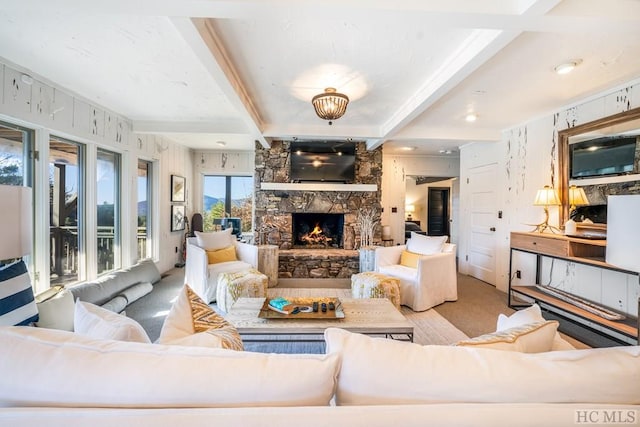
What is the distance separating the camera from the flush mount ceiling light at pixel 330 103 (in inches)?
101

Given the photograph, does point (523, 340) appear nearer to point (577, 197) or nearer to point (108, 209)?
point (577, 197)

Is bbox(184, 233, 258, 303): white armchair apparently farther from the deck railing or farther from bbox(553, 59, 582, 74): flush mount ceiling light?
bbox(553, 59, 582, 74): flush mount ceiling light

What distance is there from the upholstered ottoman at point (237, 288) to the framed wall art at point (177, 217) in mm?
2768

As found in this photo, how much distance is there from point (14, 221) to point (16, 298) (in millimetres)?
377

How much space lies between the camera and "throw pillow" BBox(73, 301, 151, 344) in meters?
0.91

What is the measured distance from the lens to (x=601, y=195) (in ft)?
9.21

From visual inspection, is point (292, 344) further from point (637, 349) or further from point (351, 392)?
point (637, 349)

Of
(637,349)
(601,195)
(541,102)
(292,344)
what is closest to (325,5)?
(637,349)

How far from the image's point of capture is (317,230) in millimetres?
5406

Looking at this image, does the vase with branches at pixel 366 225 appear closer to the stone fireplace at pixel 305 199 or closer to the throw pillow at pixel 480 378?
the stone fireplace at pixel 305 199

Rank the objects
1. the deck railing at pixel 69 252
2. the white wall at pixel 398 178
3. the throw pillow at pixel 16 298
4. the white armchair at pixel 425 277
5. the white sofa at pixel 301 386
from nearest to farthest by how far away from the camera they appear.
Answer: the white sofa at pixel 301 386 < the throw pillow at pixel 16 298 < the deck railing at pixel 69 252 < the white armchair at pixel 425 277 < the white wall at pixel 398 178

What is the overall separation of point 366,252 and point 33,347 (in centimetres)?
382

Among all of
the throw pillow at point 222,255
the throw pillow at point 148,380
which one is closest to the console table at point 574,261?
the throw pillow at point 148,380

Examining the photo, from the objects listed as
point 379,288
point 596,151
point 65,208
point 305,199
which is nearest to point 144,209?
point 65,208
